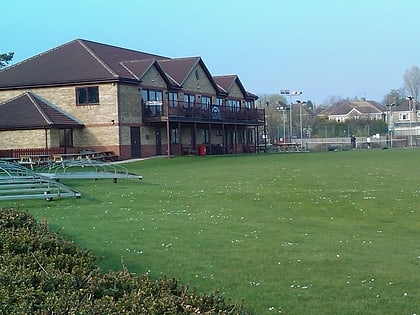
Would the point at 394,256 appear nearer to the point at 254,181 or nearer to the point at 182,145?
the point at 254,181

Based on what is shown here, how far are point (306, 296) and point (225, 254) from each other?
2.78 meters

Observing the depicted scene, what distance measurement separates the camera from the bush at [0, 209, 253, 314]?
430cm

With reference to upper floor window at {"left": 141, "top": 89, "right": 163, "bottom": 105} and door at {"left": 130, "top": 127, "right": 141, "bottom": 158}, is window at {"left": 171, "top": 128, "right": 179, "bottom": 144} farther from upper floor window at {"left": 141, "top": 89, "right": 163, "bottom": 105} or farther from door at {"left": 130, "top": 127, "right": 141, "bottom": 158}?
door at {"left": 130, "top": 127, "right": 141, "bottom": 158}

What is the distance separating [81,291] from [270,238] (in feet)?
23.6

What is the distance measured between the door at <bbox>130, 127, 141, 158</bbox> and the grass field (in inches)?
1038

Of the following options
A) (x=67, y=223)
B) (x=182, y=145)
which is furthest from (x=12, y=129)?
(x=67, y=223)

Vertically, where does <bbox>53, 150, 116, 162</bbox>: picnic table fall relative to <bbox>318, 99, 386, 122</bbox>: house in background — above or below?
below

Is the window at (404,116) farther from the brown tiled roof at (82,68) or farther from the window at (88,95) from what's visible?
the window at (88,95)

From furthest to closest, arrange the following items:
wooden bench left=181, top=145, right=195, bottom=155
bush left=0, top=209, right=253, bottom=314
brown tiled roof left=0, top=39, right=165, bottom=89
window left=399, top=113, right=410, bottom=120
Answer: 1. window left=399, top=113, right=410, bottom=120
2. wooden bench left=181, top=145, right=195, bottom=155
3. brown tiled roof left=0, top=39, right=165, bottom=89
4. bush left=0, top=209, right=253, bottom=314

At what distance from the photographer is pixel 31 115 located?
46.6 meters

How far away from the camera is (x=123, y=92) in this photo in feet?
157

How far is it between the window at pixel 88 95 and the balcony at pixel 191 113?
4.46 m

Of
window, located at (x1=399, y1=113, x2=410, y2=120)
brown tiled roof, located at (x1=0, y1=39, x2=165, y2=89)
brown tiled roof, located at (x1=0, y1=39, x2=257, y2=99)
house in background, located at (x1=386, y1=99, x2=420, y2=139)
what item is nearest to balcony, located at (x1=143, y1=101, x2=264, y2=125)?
brown tiled roof, located at (x1=0, y1=39, x2=257, y2=99)

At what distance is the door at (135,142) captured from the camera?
4922 centimetres
